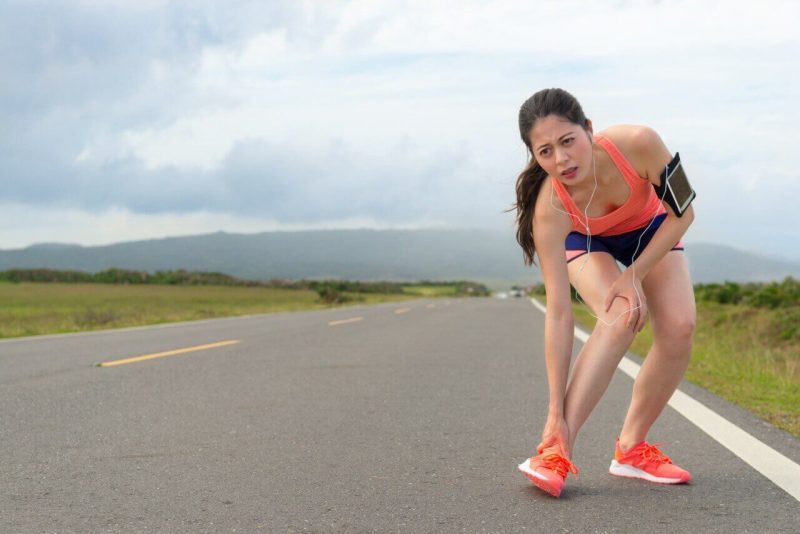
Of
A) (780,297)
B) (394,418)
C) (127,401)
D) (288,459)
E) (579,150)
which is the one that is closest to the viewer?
(579,150)

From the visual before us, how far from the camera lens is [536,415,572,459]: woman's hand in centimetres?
366

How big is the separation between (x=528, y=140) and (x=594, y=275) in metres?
0.74

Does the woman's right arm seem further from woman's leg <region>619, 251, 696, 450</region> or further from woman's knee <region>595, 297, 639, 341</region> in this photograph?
woman's leg <region>619, 251, 696, 450</region>

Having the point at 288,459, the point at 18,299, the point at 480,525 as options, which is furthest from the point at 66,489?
the point at 18,299

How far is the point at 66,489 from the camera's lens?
12.1 ft

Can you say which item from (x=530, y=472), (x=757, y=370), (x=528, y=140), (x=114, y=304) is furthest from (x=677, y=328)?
(x=114, y=304)

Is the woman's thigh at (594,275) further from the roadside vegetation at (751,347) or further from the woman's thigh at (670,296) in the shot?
the roadside vegetation at (751,347)

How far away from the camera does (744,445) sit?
460 cm

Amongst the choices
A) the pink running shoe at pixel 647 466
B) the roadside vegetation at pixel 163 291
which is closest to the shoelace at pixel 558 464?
the pink running shoe at pixel 647 466

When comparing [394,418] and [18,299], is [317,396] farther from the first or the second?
[18,299]

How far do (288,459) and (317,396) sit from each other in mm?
2208

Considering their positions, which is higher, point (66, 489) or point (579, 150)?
point (579, 150)

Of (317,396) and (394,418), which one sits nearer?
(394,418)

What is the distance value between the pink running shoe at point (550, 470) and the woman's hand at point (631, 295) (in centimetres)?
63
